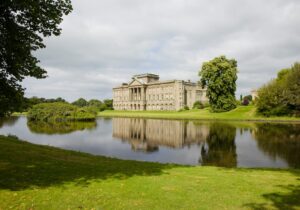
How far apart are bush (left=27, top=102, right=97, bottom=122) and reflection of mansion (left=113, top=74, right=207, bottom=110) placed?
52.4 metres

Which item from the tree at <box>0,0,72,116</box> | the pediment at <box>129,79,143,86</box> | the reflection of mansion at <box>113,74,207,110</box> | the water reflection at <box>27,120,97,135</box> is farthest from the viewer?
the pediment at <box>129,79,143,86</box>

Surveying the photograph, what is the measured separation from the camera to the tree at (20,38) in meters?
8.73

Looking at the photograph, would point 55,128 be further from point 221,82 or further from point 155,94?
point 155,94

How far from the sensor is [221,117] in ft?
190

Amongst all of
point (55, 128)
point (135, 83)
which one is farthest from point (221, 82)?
point (135, 83)

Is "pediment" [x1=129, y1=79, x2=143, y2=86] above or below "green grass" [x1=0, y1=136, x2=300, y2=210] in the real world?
above

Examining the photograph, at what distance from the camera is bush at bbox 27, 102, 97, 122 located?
61000mm

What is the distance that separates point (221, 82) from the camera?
212 ft

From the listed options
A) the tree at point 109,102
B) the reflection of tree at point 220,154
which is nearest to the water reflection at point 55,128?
the reflection of tree at point 220,154

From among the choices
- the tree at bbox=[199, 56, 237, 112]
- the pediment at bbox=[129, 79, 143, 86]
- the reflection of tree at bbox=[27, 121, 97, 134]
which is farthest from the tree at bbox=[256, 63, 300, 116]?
the pediment at bbox=[129, 79, 143, 86]

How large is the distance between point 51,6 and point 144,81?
127090 mm

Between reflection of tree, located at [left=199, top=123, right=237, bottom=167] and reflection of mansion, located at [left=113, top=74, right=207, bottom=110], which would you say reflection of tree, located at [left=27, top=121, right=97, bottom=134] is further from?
reflection of mansion, located at [left=113, top=74, right=207, bottom=110]

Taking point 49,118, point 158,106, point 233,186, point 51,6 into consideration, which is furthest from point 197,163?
point 158,106

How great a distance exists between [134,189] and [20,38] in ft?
20.3
